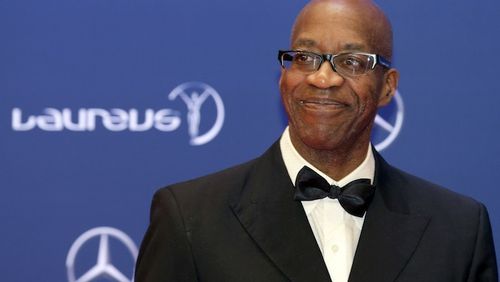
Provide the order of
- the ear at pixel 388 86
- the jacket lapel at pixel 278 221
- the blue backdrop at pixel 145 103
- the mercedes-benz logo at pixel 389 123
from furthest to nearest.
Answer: the mercedes-benz logo at pixel 389 123 → the blue backdrop at pixel 145 103 → the ear at pixel 388 86 → the jacket lapel at pixel 278 221

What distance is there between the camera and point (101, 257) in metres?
2.45

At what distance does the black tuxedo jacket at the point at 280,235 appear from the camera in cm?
174

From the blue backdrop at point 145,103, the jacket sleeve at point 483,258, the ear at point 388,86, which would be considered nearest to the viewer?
the jacket sleeve at point 483,258

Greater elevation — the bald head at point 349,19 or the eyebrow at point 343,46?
the bald head at point 349,19

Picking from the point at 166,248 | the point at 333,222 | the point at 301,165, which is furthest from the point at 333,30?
the point at 166,248

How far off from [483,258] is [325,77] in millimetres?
541

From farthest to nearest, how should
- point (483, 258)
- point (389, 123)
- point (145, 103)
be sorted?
point (389, 123), point (145, 103), point (483, 258)

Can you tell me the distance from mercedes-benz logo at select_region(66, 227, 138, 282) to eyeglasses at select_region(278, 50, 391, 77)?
0.89 m

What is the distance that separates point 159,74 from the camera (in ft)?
8.06

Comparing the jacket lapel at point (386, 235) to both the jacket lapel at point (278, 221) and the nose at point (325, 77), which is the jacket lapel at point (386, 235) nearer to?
the jacket lapel at point (278, 221)

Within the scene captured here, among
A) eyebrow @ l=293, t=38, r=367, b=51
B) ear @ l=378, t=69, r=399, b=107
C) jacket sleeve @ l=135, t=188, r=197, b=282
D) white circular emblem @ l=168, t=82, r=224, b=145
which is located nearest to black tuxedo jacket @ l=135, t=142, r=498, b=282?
jacket sleeve @ l=135, t=188, r=197, b=282

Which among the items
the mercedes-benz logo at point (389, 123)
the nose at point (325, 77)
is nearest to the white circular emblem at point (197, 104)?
the mercedes-benz logo at point (389, 123)

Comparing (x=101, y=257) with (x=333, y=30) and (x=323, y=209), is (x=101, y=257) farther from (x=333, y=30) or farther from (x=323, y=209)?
(x=333, y=30)

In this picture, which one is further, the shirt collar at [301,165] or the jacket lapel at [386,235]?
the shirt collar at [301,165]
